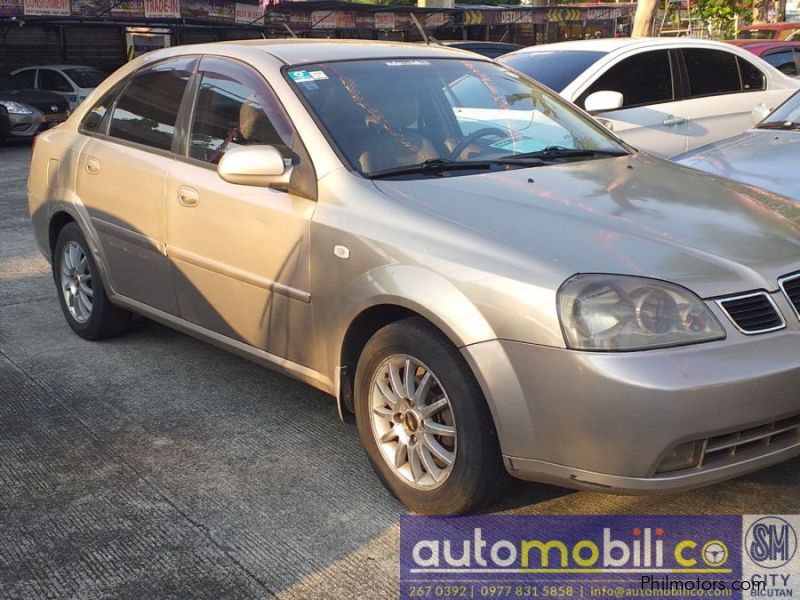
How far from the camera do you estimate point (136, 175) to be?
4.82 meters

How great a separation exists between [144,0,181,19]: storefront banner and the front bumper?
69.1ft

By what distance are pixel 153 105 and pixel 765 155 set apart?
3441 mm

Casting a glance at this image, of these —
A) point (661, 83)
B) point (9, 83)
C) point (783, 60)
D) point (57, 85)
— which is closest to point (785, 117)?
point (661, 83)

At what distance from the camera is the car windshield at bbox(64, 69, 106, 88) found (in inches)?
790

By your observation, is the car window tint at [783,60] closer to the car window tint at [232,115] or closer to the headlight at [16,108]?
the car window tint at [232,115]

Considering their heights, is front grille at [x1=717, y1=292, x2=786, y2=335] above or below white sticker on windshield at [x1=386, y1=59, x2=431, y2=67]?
below

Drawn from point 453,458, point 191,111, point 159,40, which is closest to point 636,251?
point 453,458

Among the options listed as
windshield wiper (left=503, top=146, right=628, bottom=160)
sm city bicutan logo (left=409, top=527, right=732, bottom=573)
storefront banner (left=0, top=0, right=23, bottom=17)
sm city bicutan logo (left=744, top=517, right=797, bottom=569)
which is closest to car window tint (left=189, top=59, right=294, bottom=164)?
windshield wiper (left=503, top=146, right=628, bottom=160)

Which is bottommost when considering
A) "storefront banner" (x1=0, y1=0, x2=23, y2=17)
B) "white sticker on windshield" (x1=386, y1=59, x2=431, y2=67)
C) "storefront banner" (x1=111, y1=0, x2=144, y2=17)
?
"white sticker on windshield" (x1=386, y1=59, x2=431, y2=67)

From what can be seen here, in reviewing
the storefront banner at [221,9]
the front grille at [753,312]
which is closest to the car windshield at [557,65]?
the front grille at [753,312]

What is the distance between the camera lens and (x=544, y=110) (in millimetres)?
4660

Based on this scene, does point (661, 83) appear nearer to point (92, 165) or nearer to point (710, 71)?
point (710, 71)

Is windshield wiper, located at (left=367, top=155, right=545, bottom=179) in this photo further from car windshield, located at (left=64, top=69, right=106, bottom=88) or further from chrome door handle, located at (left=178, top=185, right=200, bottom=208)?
car windshield, located at (left=64, top=69, right=106, bottom=88)

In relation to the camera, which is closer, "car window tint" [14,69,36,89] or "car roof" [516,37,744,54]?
"car roof" [516,37,744,54]
